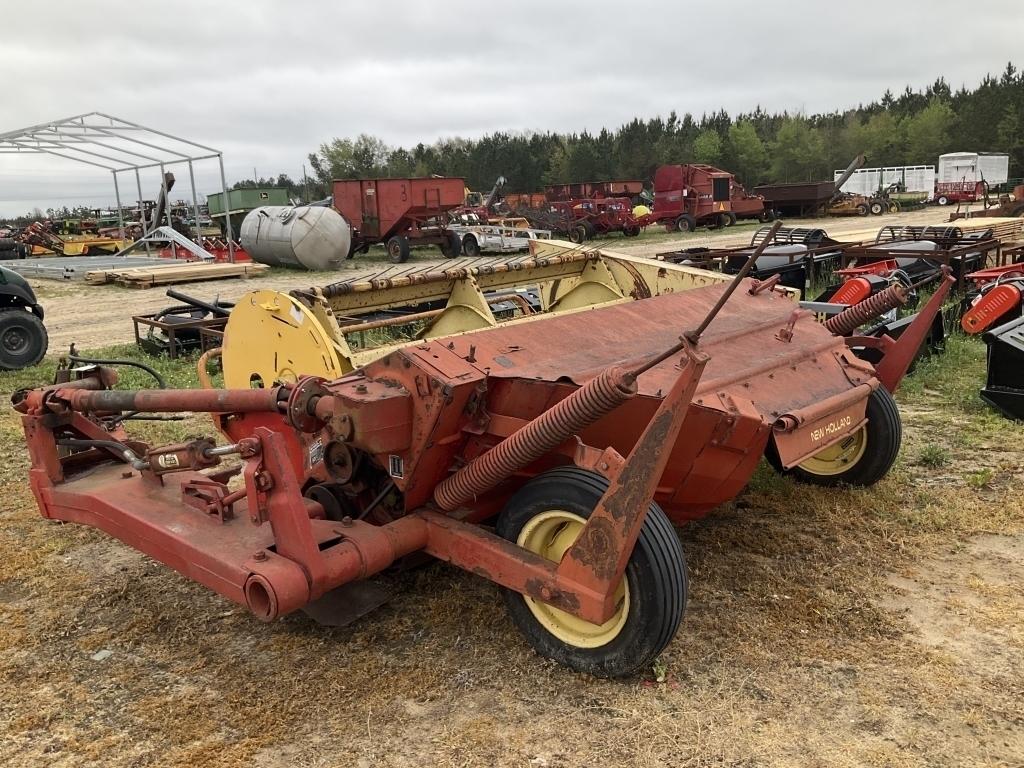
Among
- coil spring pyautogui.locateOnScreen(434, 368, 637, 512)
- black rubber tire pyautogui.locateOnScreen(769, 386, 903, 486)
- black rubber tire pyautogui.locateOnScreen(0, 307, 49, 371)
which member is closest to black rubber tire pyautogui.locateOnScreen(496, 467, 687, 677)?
coil spring pyautogui.locateOnScreen(434, 368, 637, 512)

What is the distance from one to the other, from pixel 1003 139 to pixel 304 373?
49.9 metres

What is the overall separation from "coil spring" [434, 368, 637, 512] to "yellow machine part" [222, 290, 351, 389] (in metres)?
0.90

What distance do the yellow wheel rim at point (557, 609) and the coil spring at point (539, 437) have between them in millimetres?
204

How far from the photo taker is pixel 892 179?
4075 centimetres

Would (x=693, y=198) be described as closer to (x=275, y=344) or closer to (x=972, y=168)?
(x=972, y=168)

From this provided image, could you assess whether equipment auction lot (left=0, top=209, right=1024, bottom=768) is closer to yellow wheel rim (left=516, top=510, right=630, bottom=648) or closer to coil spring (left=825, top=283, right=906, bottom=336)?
yellow wheel rim (left=516, top=510, right=630, bottom=648)

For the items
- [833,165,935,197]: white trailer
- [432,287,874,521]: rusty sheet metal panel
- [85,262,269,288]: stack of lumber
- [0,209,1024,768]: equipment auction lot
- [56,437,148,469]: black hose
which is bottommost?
[0,209,1024,768]: equipment auction lot

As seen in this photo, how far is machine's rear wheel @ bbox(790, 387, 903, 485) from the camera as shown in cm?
408

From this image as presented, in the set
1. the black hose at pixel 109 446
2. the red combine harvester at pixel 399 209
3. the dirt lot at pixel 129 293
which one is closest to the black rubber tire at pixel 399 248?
the red combine harvester at pixel 399 209

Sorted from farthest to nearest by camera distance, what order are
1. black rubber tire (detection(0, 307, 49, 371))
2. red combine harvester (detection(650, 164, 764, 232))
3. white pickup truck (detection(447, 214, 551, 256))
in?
red combine harvester (detection(650, 164, 764, 232)) < white pickup truck (detection(447, 214, 551, 256)) < black rubber tire (detection(0, 307, 49, 371))

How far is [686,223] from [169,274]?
1608 centimetres

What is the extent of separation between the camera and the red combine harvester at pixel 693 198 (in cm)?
2623

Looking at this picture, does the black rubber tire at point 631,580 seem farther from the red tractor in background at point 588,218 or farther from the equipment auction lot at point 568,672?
the red tractor in background at point 588,218

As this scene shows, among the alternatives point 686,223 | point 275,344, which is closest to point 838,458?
point 275,344
